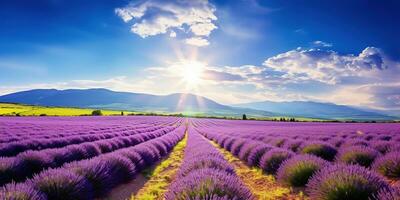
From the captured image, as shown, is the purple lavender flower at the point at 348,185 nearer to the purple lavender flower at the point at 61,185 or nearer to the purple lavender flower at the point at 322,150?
the purple lavender flower at the point at 61,185

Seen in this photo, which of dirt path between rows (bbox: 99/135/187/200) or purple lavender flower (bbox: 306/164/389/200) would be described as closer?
purple lavender flower (bbox: 306/164/389/200)

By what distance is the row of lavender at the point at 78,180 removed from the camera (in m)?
3.92

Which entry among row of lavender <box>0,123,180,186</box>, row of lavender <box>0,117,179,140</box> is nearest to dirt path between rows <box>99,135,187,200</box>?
row of lavender <box>0,123,180,186</box>

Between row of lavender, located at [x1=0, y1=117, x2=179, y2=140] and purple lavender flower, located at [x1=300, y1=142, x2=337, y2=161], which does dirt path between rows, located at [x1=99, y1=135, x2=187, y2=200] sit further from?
row of lavender, located at [x1=0, y1=117, x2=179, y2=140]

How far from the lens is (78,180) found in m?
5.21

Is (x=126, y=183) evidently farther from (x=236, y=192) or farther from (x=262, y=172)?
(x=236, y=192)

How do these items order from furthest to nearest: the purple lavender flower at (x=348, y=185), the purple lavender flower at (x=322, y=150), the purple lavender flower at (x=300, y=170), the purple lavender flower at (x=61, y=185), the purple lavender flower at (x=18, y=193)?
1. the purple lavender flower at (x=322, y=150)
2. the purple lavender flower at (x=300, y=170)
3. the purple lavender flower at (x=61, y=185)
4. the purple lavender flower at (x=348, y=185)
5. the purple lavender flower at (x=18, y=193)

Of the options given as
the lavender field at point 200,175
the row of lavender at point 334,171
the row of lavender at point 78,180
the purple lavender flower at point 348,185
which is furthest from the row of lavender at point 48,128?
the purple lavender flower at point 348,185

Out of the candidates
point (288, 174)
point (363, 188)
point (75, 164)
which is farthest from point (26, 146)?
point (363, 188)

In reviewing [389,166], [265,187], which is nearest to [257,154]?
[265,187]

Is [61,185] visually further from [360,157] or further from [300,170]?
[360,157]

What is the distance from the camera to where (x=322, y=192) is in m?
4.48

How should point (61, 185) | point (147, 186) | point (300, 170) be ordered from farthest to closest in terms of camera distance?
point (147, 186) < point (300, 170) < point (61, 185)

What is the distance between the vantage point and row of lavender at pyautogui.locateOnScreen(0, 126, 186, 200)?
3.92 m
